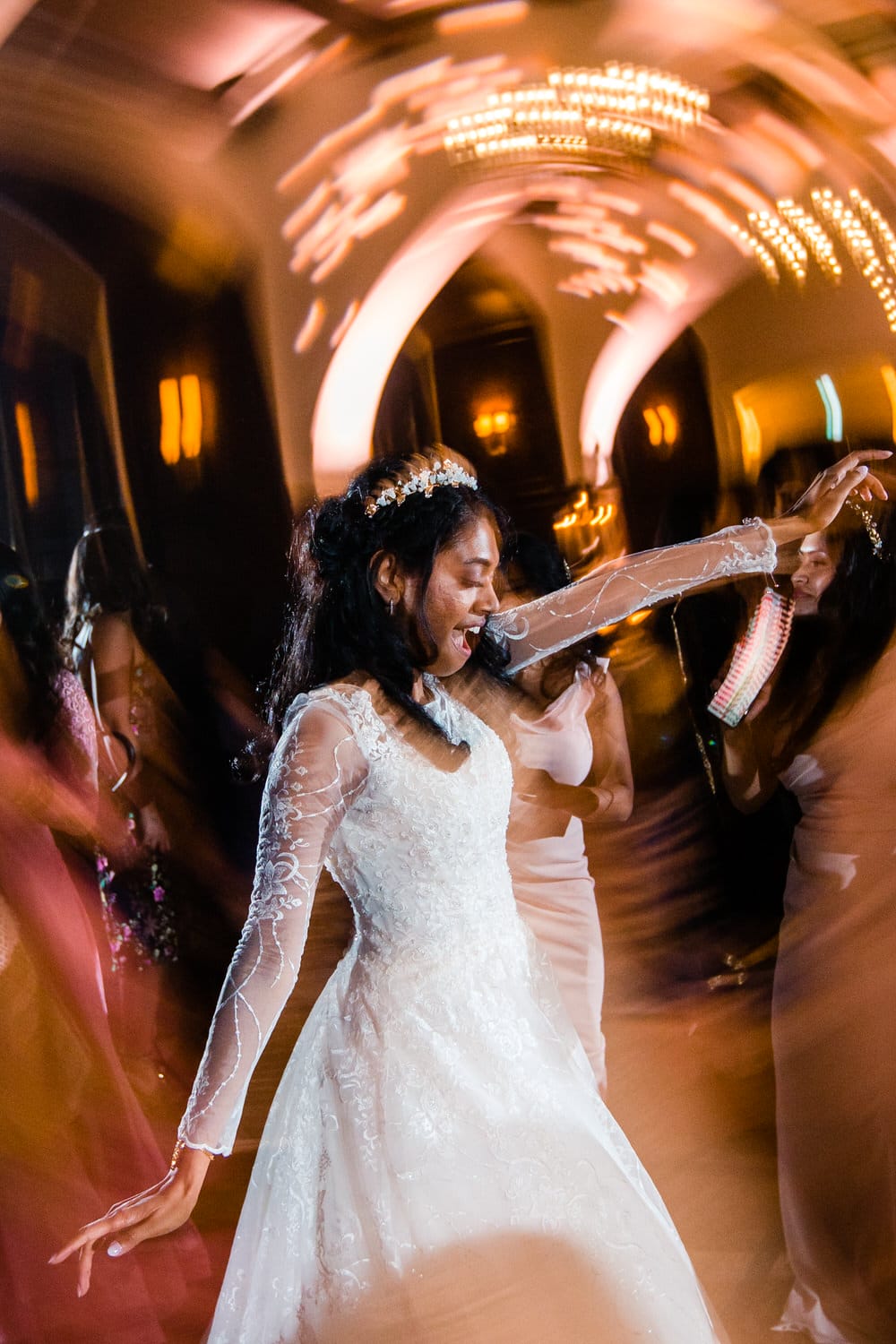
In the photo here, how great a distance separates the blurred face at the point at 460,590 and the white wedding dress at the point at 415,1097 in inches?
3.0

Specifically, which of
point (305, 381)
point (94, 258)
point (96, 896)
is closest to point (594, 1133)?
point (96, 896)

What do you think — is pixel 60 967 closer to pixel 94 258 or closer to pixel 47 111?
pixel 94 258

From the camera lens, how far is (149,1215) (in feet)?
2.18

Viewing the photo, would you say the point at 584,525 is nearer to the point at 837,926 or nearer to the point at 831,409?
the point at 831,409

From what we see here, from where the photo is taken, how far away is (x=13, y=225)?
2.44ft

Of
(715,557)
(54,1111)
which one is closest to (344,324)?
(715,557)

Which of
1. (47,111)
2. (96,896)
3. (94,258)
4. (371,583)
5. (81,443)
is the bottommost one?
(96,896)

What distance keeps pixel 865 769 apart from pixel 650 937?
0.79 ft

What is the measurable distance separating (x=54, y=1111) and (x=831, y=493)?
32.3 inches

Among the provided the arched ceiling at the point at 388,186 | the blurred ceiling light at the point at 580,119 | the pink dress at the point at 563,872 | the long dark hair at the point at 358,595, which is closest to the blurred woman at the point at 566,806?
the pink dress at the point at 563,872

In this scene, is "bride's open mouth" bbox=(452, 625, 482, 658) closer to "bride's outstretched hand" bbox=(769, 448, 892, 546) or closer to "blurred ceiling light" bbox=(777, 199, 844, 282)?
"bride's outstretched hand" bbox=(769, 448, 892, 546)

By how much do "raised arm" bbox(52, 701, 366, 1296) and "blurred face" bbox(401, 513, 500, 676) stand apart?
0.48ft

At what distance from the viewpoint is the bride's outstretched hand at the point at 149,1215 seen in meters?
0.66

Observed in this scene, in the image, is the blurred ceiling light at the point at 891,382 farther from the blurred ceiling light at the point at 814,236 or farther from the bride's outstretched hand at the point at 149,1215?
the bride's outstretched hand at the point at 149,1215
